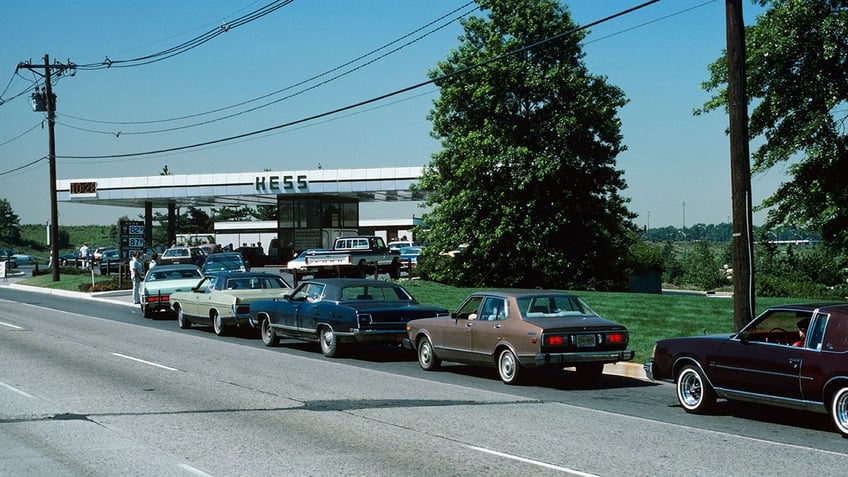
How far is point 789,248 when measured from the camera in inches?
1869

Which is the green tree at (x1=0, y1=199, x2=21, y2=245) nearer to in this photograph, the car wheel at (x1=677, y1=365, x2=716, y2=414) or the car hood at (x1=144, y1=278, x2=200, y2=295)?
the car hood at (x1=144, y1=278, x2=200, y2=295)

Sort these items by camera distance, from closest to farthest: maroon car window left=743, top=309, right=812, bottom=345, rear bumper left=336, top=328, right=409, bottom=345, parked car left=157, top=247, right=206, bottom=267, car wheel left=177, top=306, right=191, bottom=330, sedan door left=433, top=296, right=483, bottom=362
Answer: maroon car window left=743, top=309, right=812, bottom=345 → sedan door left=433, top=296, right=483, bottom=362 → rear bumper left=336, top=328, right=409, bottom=345 → car wheel left=177, top=306, right=191, bottom=330 → parked car left=157, top=247, right=206, bottom=267

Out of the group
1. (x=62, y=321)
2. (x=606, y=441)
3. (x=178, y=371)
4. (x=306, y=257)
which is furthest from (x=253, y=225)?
(x=606, y=441)

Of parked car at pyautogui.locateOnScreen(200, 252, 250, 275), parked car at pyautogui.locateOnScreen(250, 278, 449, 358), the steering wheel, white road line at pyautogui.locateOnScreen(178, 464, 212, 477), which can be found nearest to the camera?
white road line at pyautogui.locateOnScreen(178, 464, 212, 477)

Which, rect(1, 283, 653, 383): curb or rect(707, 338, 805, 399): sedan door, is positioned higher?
rect(707, 338, 805, 399): sedan door

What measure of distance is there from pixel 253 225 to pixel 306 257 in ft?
205

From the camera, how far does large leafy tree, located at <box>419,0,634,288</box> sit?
36531 mm

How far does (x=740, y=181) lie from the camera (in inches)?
Result: 581

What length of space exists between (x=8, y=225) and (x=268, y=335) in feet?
434

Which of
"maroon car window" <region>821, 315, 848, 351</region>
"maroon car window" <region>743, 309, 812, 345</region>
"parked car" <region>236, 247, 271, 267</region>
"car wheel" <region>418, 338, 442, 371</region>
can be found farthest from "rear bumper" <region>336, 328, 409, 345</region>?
"parked car" <region>236, 247, 271, 267</region>

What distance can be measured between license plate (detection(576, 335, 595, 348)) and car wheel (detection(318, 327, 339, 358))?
5.70 metres

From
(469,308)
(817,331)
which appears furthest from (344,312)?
(817,331)

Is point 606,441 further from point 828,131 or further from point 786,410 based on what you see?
point 828,131

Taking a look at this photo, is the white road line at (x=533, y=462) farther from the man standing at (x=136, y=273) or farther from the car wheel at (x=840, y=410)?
the man standing at (x=136, y=273)
